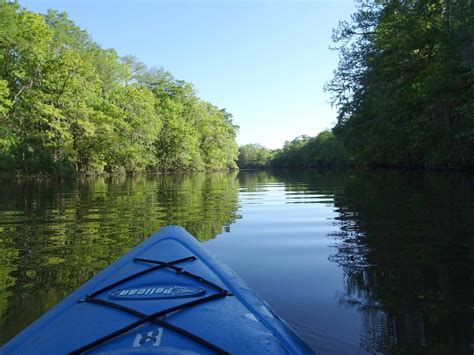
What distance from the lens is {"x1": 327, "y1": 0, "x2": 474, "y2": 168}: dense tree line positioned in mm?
17156

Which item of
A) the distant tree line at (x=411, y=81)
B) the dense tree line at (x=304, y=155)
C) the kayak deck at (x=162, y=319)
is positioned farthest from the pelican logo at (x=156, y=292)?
the dense tree line at (x=304, y=155)

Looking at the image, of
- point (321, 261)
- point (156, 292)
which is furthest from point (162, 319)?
point (321, 261)

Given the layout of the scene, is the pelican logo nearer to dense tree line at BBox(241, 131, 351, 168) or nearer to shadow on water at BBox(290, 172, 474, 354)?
shadow on water at BBox(290, 172, 474, 354)

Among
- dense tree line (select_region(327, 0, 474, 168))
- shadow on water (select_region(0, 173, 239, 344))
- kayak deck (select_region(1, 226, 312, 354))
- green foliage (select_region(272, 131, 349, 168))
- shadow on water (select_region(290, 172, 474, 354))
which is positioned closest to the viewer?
kayak deck (select_region(1, 226, 312, 354))

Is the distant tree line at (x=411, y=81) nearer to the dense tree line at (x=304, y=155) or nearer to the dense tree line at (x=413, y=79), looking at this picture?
the dense tree line at (x=413, y=79)

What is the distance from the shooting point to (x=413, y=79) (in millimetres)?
22906

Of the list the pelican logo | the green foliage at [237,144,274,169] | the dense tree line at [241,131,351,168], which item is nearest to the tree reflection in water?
the pelican logo

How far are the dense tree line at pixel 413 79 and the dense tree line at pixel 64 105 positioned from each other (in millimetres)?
19921

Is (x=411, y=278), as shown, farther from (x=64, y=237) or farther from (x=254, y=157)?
(x=254, y=157)

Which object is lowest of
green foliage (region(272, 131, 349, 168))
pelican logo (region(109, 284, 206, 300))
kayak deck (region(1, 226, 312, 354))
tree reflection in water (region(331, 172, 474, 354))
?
tree reflection in water (region(331, 172, 474, 354))

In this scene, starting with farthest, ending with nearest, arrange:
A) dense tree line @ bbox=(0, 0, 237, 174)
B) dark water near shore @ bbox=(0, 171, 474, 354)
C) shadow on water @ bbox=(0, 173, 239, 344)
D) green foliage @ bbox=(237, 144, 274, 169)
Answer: green foliage @ bbox=(237, 144, 274, 169) < dense tree line @ bbox=(0, 0, 237, 174) < shadow on water @ bbox=(0, 173, 239, 344) < dark water near shore @ bbox=(0, 171, 474, 354)

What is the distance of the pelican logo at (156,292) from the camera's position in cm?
260

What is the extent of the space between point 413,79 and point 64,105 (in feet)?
80.3

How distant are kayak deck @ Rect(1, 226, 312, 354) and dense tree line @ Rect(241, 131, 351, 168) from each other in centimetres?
3375
